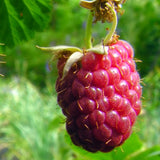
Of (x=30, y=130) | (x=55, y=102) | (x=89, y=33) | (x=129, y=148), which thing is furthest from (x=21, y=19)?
(x=55, y=102)

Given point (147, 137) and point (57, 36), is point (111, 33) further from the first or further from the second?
point (57, 36)

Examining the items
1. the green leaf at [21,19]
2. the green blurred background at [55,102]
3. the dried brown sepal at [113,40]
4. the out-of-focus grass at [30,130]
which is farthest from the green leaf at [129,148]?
the out-of-focus grass at [30,130]

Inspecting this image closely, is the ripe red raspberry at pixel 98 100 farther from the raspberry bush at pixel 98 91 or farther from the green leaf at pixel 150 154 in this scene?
the green leaf at pixel 150 154

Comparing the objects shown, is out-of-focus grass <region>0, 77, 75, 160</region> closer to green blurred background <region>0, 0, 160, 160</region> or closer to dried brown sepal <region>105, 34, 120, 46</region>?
green blurred background <region>0, 0, 160, 160</region>

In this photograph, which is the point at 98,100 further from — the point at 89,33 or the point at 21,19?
the point at 21,19

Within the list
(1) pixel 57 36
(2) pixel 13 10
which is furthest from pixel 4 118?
(2) pixel 13 10
